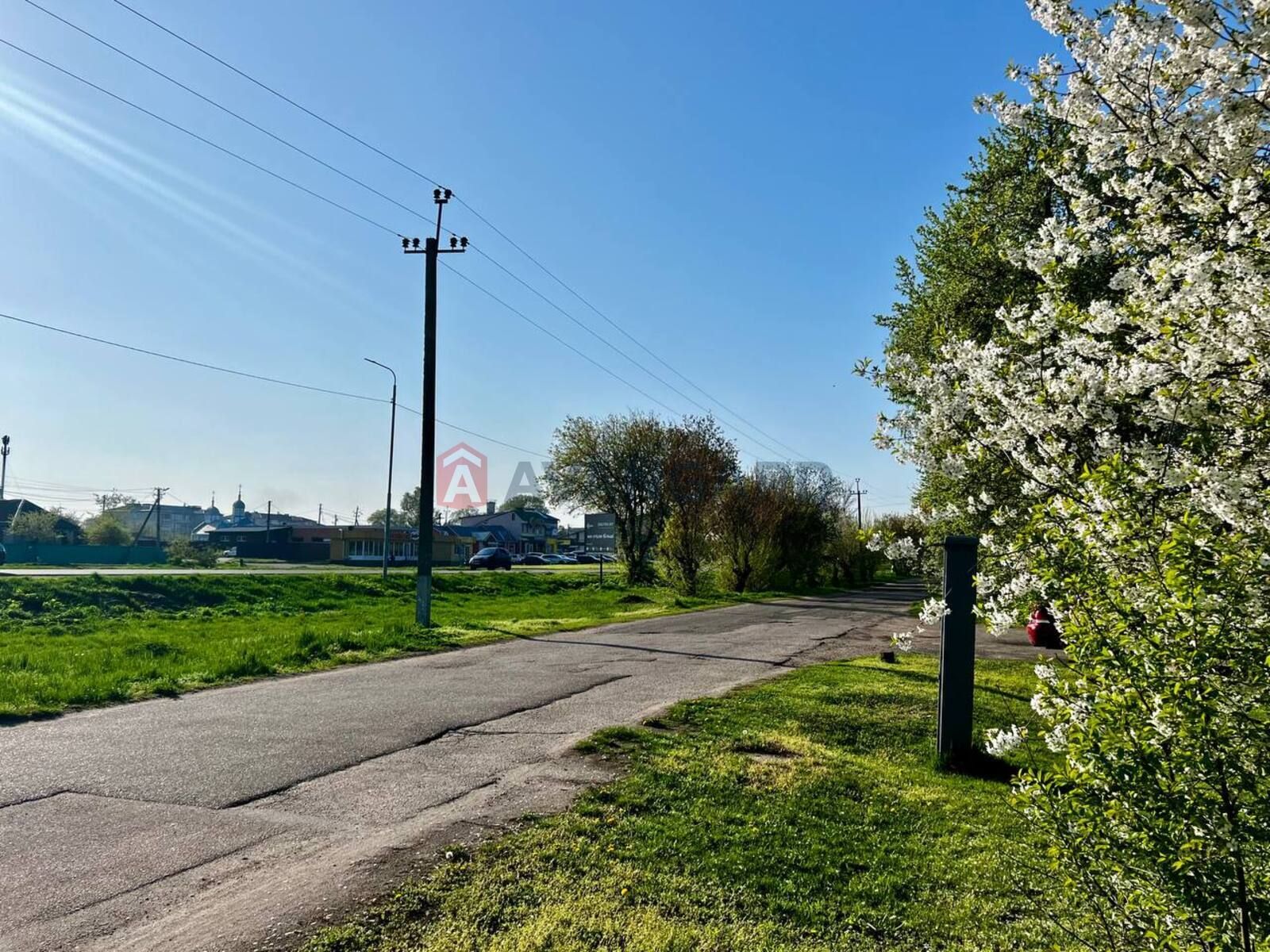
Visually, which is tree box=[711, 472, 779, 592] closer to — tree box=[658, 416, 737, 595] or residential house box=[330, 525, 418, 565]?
tree box=[658, 416, 737, 595]

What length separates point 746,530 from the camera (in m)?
35.1

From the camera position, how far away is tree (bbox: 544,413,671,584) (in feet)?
143

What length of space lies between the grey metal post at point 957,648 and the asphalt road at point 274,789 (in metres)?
2.90

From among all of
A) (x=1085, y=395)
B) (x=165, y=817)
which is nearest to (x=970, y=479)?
(x=1085, y=395)

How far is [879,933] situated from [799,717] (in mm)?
4783

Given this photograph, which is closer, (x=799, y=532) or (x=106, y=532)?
(x=799, y=532)

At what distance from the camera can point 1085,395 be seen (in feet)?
11.2

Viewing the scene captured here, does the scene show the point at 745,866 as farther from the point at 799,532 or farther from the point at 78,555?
the point at 78,555

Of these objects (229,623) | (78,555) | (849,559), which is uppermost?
(849,559)

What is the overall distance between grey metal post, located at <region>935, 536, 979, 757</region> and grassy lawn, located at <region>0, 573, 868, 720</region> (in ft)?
28.7

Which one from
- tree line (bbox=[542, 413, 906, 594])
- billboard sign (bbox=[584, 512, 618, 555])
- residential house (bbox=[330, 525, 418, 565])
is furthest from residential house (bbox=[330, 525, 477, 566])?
tree line (bbox=[542, 413, 906, 594])

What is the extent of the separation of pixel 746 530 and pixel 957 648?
1101 inches

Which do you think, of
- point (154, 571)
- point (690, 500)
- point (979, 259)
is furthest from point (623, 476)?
point (979, 259)

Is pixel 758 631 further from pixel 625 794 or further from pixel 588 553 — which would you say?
pixel 588 553
